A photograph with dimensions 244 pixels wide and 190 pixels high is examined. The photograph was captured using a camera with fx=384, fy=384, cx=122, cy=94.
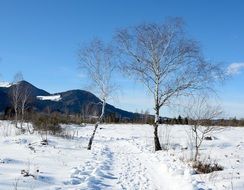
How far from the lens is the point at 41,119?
3272 centimetres

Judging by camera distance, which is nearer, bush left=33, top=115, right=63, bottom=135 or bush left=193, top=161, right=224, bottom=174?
bush left=193, top=161, right=224, bottom=174

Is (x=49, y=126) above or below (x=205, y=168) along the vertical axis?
above

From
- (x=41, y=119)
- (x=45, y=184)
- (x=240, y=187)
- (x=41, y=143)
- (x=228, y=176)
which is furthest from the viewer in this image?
(x=41, y=119)

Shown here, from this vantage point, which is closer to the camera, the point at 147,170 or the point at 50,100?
the point at 147,170

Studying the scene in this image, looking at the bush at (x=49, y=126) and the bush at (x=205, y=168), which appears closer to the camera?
the bush at (x=205, y=168)

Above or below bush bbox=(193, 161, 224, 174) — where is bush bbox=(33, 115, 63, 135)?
above

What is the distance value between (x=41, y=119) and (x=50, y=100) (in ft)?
445

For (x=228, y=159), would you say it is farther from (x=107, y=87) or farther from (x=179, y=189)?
(x=107, y=87)

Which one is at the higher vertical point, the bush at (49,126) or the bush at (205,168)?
the bush at (49,126)

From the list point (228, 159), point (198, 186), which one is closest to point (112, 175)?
point (198, 186)

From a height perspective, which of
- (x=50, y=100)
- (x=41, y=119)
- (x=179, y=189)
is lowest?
(x=179, y=189)

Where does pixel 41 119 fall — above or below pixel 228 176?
above

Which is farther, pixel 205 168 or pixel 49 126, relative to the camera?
pixel 49 126

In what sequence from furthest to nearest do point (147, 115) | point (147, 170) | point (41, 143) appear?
point (147, 115) → point (41, 143) → point (147, 170)
